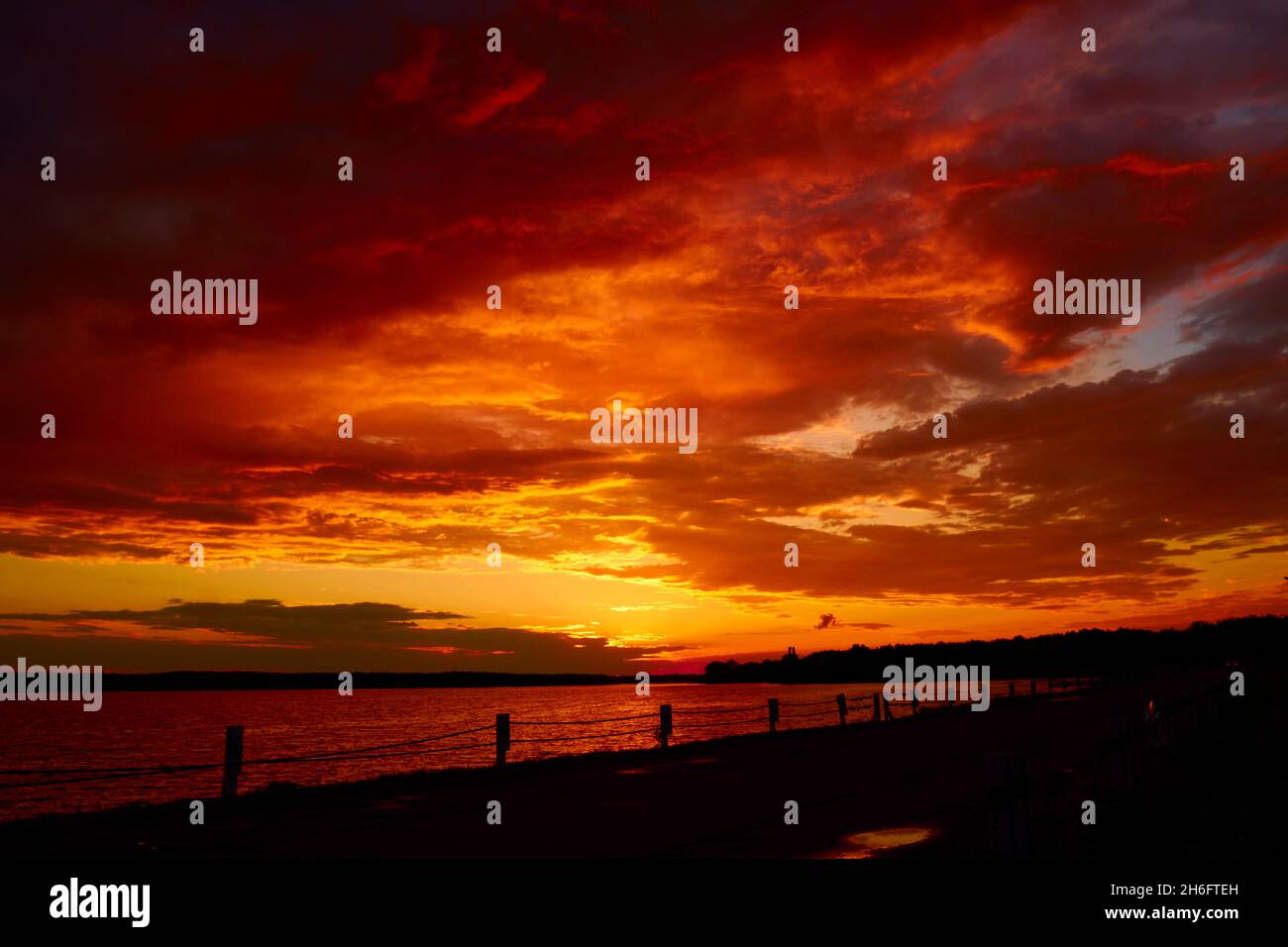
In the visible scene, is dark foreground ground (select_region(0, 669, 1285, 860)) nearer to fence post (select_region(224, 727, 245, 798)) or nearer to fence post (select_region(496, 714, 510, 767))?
fence post (select_region(224, 727, 245, 798))

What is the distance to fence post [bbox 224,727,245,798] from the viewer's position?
1598 cm

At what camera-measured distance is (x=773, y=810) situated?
1438 centimetres

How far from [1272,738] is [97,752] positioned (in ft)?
252

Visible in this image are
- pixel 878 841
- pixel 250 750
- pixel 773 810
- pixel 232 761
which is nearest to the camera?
pixel 878 841

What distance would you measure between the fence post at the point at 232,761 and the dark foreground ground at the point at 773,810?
262 millimetres

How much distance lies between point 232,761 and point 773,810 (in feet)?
30.2

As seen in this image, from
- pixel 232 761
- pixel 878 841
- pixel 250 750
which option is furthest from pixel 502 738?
pixel 250 750

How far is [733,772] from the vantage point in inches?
819

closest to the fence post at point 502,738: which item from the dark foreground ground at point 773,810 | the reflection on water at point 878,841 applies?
the dark foreground ground at point 773,810

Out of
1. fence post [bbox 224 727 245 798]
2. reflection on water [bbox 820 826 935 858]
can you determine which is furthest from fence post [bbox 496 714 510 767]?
reflection on water [bbox 820 826 935 858]

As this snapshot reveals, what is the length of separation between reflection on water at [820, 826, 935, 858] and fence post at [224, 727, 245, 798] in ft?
33.3

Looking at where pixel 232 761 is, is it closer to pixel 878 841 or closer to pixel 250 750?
pixel 878 841
